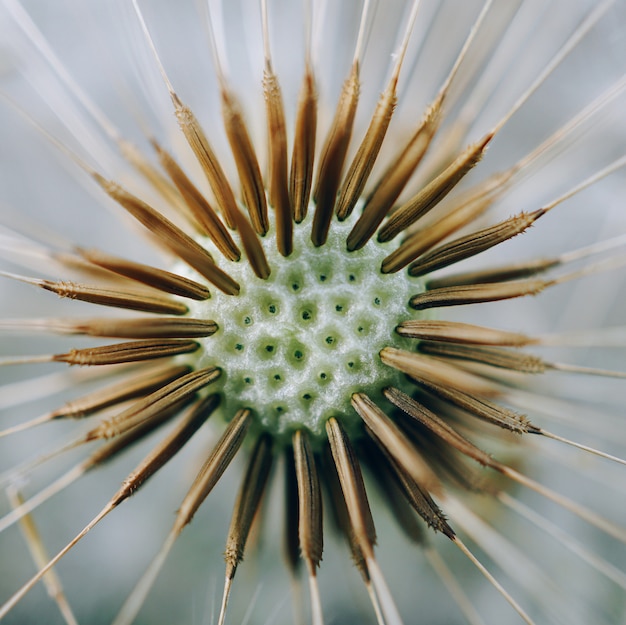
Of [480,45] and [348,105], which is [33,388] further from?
[480,45]

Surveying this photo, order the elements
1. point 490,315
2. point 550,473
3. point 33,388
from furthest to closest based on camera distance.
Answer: point 490,315
point 550,473
point 33,388

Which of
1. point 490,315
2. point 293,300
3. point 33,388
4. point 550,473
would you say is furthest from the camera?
point 490,315

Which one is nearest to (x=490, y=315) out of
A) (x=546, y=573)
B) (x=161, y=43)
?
(x=546, y=573)

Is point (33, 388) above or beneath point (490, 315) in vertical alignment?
beneath

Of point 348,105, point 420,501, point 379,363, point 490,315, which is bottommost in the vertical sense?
point 420,501
